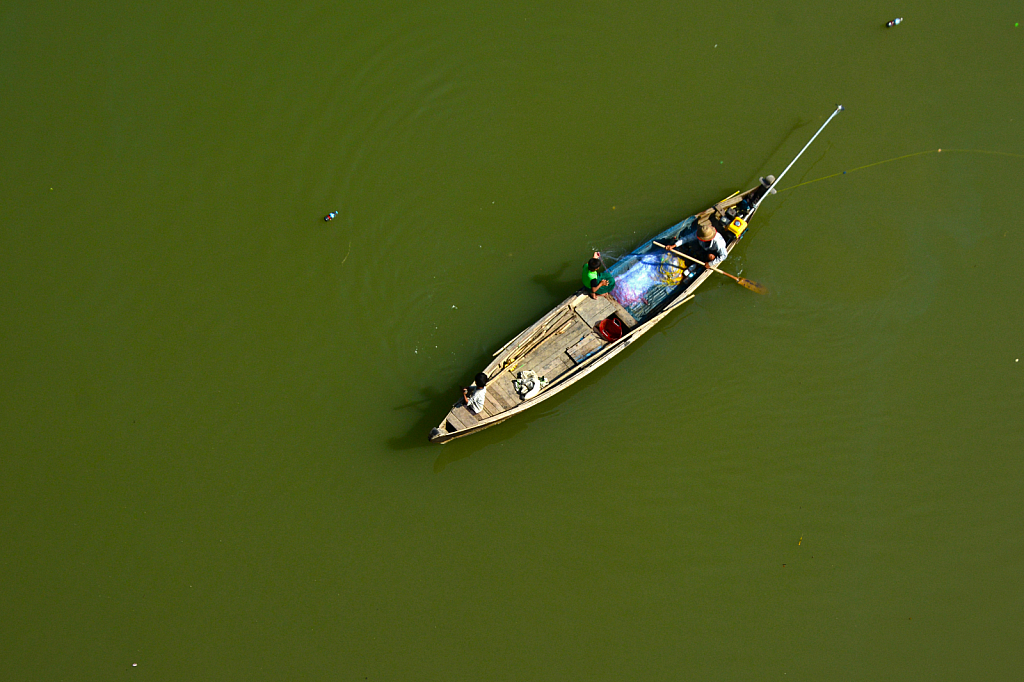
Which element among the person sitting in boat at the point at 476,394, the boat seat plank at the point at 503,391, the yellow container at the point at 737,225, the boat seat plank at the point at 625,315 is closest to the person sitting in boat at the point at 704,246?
the yellow container at the point at 737,225

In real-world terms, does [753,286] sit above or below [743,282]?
below

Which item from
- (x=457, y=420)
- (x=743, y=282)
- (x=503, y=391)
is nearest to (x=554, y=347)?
(x=503, y=391)

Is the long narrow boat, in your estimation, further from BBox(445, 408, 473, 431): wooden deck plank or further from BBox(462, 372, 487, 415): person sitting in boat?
BBox(462, 372, 487, 415): person sitting in boat

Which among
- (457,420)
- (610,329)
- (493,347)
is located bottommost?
(610,329)

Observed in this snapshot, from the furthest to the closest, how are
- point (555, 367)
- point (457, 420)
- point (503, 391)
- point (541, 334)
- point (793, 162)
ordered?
point (793, 162) < point (541, 334) < point (555, 367) < point (503, 391) < point (457, 420)

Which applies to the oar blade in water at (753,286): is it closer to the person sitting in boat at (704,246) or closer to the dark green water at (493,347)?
the dark green water at (493,347)

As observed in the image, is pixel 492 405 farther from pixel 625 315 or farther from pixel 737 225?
pixel 737 225

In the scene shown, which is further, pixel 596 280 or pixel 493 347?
pixel 493 347
